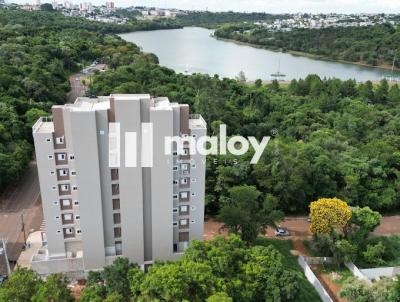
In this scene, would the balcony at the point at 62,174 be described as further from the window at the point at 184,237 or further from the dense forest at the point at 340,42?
the dense forest at the point at 340,42

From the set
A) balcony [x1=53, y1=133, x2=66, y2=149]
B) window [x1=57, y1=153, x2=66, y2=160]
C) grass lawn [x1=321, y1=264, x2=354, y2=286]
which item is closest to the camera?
balcony [x1=53, y1=133, x2=66, y2=149]

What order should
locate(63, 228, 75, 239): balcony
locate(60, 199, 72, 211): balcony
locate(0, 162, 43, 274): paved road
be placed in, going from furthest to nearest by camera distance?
locate(0, 162, 43, 274): paved road → locate(63, 228, 75, 239): balcony → locate(60, 199, 72, 211): balcony

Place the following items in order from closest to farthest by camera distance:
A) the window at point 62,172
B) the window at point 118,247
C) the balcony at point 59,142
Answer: the balcony at point 59,142
the window at point 62,172
the window at point 118,247

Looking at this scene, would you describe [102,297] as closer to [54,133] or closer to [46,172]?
[46,172]

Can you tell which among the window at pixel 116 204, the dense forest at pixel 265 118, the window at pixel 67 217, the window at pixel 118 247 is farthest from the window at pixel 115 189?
the dense forest at pixel 265 118

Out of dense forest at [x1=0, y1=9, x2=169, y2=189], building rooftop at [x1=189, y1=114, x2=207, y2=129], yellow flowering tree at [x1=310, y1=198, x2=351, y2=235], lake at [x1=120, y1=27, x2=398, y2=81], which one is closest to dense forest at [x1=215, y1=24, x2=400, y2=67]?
lake at [x1=120, y1=27, x2=398, y2=81]

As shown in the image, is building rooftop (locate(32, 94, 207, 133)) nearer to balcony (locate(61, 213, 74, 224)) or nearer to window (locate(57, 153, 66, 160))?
window (locate(57, 153, 66, 160))

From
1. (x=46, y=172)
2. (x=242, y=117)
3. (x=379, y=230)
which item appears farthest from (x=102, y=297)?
(x=242, y=117)

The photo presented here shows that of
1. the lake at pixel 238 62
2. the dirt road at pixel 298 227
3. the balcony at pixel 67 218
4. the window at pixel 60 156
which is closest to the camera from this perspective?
the window at pixel 60 156
